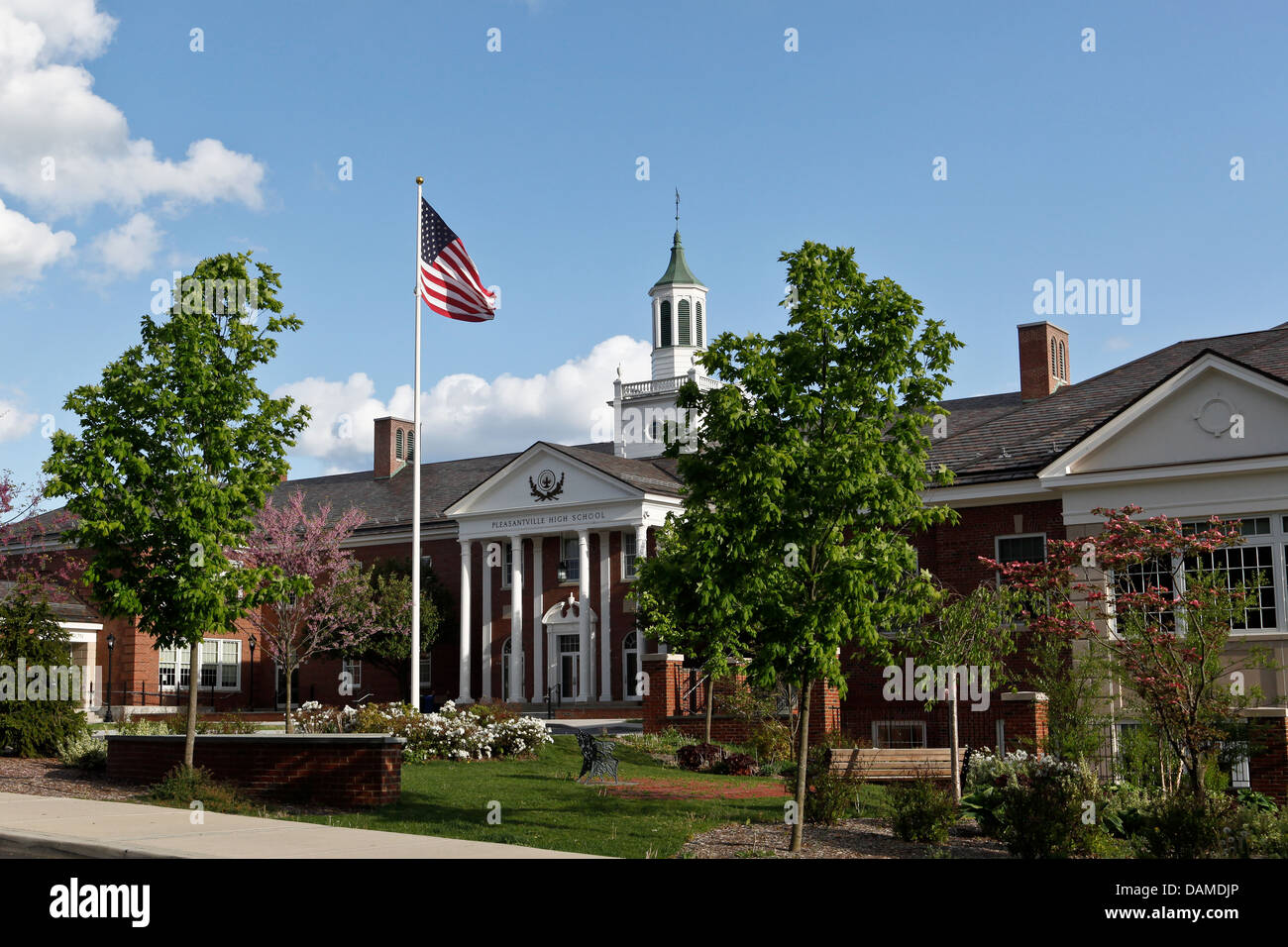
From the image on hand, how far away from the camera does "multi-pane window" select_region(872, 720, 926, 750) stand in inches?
954

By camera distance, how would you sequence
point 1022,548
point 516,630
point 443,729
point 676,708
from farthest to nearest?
point 516,630
point 676,708
point 1022,548
point 443,729

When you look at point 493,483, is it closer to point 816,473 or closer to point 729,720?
point 729,720

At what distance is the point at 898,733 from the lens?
2442cm

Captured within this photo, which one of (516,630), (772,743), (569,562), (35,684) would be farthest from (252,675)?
(772,743)

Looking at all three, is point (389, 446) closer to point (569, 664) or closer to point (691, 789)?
point (569, 664)

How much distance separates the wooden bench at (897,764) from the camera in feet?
60.0

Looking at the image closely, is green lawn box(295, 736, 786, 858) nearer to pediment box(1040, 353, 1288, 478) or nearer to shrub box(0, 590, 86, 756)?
shrub box(0, 590, 86, 756)

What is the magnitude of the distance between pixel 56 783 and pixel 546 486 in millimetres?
30947

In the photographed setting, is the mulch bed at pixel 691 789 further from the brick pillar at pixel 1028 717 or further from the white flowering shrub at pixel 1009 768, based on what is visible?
the brick pillar at pixel 1028 717

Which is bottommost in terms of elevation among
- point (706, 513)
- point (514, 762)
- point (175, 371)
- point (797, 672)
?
point (514, 762)

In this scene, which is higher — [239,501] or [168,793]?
[239,501]

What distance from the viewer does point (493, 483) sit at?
4928cm
